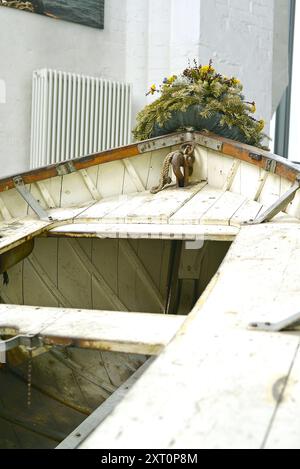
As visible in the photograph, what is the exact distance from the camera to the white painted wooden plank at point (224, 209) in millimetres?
3260

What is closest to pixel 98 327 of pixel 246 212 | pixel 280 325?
pixel 280 325

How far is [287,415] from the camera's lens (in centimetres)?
123

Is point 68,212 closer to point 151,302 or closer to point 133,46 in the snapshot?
point 151,302

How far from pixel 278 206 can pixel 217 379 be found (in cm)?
191

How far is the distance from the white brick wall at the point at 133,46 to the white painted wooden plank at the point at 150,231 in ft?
10.7

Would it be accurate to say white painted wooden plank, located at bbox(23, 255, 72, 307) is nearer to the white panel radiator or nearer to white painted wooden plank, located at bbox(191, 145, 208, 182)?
white painted wooden plank, located at bbox(191, 145, 208, 182)

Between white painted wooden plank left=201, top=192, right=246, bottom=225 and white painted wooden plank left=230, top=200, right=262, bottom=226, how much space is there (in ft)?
0.07

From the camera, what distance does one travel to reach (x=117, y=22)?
278 inches

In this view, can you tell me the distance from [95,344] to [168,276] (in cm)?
233

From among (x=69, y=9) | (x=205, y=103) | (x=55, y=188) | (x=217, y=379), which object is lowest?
(x=217, y=379)

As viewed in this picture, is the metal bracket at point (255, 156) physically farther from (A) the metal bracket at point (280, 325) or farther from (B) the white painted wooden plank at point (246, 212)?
(A) the metal bracket at point (280, 325)

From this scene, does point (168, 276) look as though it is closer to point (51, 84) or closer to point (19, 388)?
point (19, 388)

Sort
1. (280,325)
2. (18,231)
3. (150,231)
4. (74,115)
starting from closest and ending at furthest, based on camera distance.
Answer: (280,325) < (150,231) < (18,231) < (74,115)
